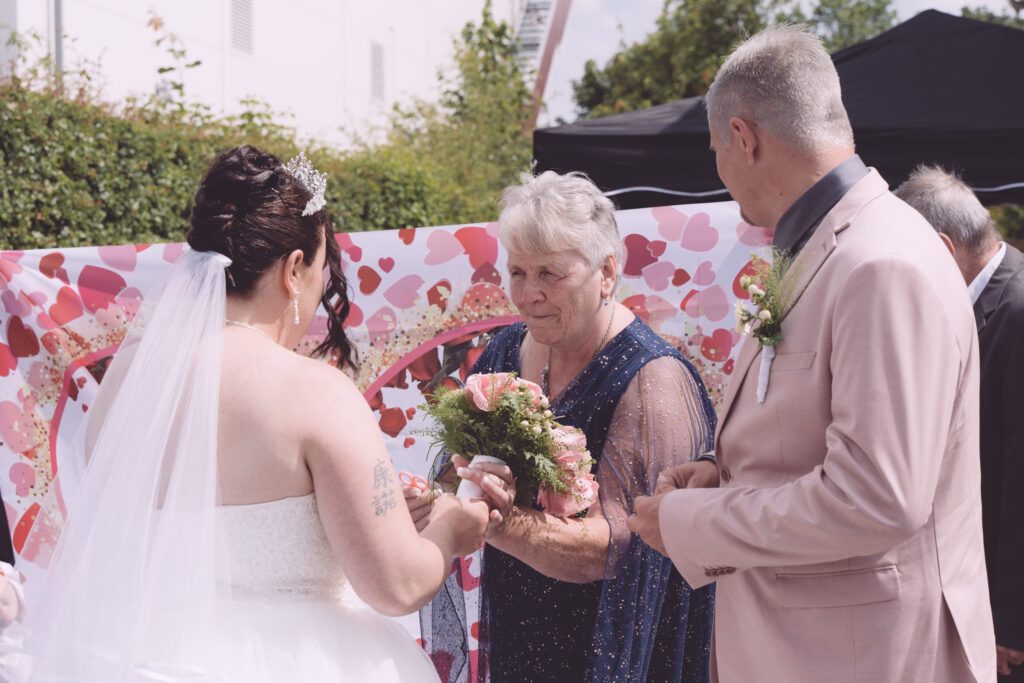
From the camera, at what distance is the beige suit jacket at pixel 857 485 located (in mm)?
1663

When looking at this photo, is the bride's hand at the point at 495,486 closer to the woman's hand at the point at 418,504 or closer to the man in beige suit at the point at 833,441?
the woman's hand at the point at 418,504

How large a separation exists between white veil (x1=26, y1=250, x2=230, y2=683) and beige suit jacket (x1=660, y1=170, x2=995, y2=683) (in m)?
0.99

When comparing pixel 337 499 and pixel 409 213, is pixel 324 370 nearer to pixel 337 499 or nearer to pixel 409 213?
pixel 337 499

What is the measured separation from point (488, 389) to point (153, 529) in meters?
0.87

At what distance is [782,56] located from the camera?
1945mm

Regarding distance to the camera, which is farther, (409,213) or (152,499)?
(409,213)

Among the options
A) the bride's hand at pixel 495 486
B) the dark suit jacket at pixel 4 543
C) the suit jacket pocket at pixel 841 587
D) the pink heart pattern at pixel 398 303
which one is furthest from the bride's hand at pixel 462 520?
the dark suit jacket at pixel 4 543

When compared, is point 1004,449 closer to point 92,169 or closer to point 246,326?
point 246,326

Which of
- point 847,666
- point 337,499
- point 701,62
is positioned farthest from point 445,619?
point 701,62

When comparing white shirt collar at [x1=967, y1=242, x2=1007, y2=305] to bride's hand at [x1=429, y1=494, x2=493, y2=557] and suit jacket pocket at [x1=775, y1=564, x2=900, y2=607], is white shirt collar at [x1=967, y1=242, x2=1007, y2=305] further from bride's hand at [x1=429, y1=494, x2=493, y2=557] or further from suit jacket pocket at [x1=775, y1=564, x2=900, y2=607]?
bride's hand at [x1=429, y1=494, x2=493, y2=557]

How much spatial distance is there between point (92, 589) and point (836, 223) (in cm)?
175

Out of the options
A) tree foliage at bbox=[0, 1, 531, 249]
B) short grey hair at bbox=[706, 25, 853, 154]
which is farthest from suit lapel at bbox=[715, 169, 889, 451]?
tree foliage at bbox=[0, 1, 531, 249]

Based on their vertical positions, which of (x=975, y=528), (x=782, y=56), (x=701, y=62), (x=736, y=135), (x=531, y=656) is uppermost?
(x=701, y=62)

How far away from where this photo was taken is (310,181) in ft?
7.34
